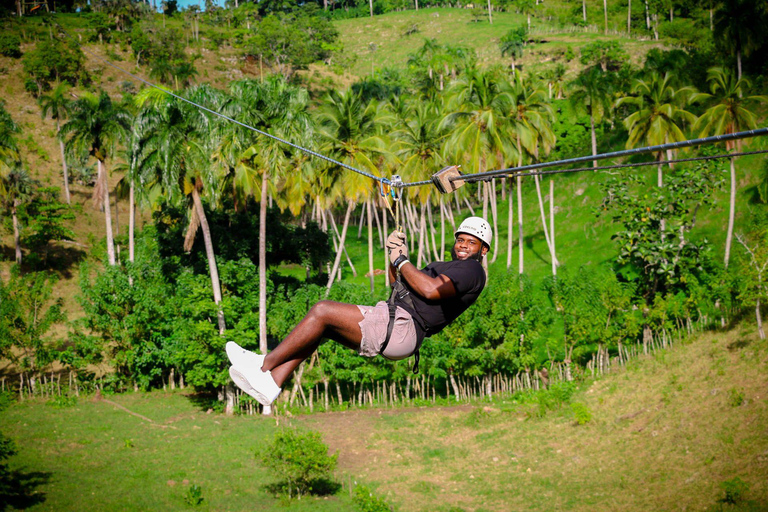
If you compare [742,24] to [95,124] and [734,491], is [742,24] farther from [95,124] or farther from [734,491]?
[95,124]

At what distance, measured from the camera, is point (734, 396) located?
888 inches

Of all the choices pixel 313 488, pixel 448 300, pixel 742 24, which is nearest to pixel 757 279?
pixel 313 488

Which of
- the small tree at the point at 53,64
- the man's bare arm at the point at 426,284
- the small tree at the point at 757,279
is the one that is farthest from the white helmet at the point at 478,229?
the small tree at the point at 53,64

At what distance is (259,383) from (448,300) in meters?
2.04

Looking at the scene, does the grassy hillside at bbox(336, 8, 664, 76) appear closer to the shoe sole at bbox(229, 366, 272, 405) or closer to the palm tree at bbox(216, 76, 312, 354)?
the palm tree at bbox(216, 76, 312, 354)

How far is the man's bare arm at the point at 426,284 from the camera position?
6008 millimetres

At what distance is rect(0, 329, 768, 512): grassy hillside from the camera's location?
64.2ft

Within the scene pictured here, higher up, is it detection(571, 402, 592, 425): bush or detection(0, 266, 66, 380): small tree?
detection(0, 266, 66, 380): small tree

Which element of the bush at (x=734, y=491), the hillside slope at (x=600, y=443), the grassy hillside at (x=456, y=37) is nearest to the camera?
the bush at (x=734, y=491)

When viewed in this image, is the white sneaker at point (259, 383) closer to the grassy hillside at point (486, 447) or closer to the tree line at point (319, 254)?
the grassy hillside at point (486, 447)

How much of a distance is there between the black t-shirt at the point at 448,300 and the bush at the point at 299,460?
48.5 feet

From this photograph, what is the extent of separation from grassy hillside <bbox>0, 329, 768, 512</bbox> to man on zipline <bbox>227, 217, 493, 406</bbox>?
14.7 m

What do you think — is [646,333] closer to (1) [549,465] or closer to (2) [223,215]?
(1) [549,465]

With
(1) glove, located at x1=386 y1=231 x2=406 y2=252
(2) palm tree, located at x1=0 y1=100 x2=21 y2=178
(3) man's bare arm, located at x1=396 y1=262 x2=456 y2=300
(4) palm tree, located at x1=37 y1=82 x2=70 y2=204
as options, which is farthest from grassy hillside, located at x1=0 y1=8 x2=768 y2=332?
(3) man's bare arm, located at x1=396 y1=262 x2=456 y2=300
